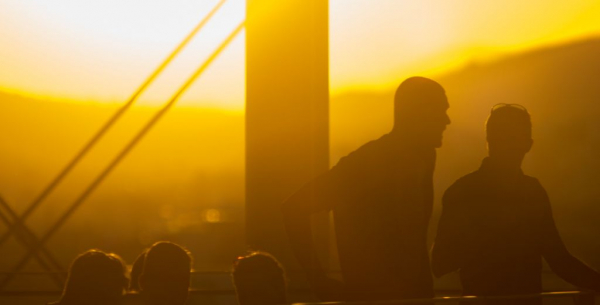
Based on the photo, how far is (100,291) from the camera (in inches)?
187

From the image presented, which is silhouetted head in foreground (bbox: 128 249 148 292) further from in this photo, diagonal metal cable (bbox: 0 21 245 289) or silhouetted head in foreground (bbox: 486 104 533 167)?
diagonal metal cable (bbox: 0 21 245 289)

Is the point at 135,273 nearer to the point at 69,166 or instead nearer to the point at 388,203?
the point at 388,203

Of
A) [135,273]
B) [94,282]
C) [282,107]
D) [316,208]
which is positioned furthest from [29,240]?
[316,208]

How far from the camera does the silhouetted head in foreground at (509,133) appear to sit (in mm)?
5520

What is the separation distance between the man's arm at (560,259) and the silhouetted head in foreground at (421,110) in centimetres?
85

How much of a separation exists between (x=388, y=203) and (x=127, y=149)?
4.25 meters

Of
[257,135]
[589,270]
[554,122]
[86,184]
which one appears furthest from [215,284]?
[554,122]

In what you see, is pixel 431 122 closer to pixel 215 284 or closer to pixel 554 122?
pixel 215 284

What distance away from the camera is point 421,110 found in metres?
5.12

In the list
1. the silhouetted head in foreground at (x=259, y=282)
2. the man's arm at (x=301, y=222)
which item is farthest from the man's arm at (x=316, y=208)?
the silhouetted head in foreground at (x=259, y=282)

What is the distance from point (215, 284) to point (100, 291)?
7.86 meters

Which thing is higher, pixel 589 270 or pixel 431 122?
pixel 431 122

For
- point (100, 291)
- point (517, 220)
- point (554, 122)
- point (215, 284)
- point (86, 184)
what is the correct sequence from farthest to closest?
point (554, 122)
point (215, 284)
point (86, 184)
point (517, 220)
point (100, 291)

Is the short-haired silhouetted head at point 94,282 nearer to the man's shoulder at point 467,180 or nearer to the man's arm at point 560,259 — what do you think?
the man's shoulder at point 467,180
